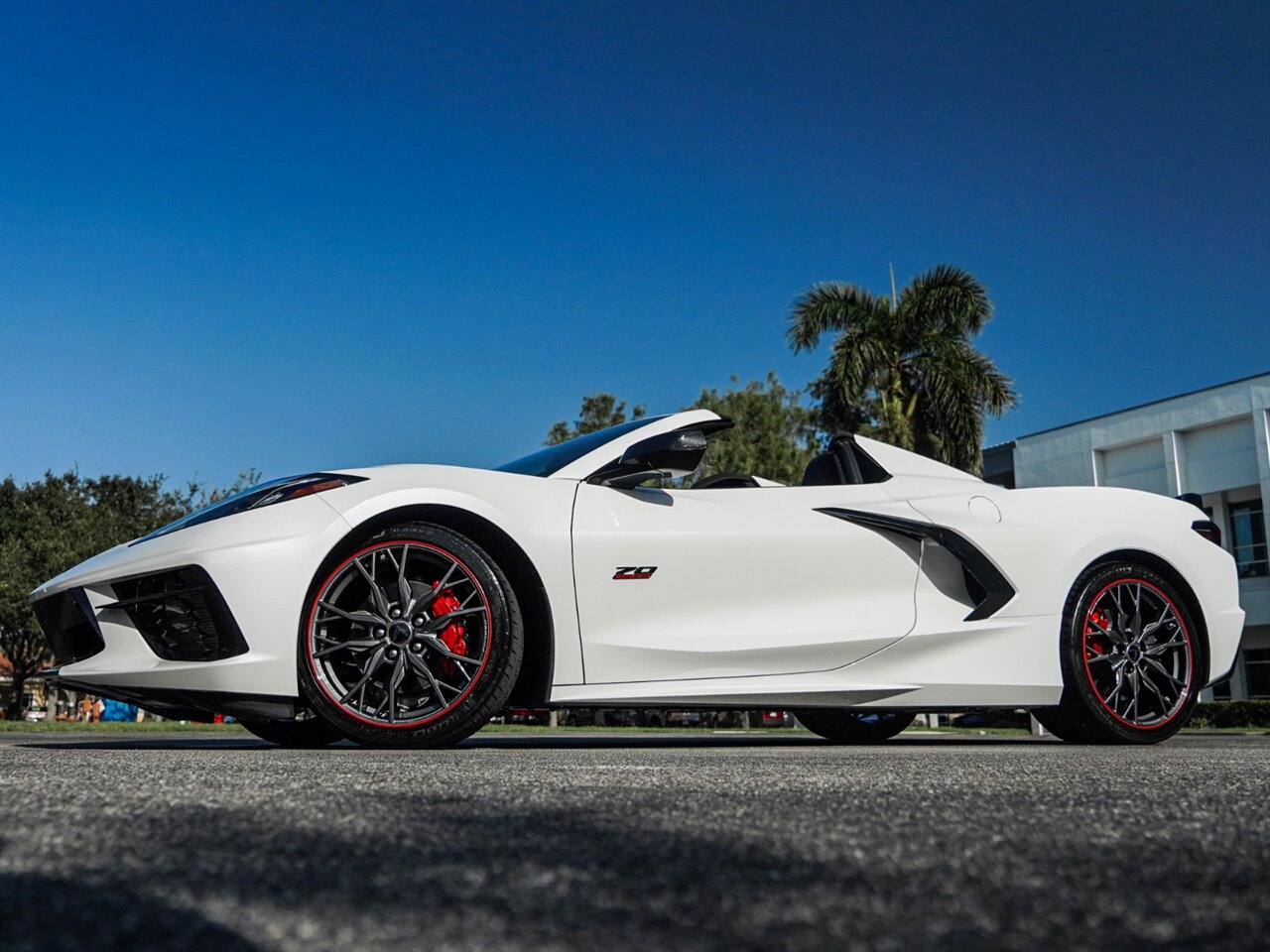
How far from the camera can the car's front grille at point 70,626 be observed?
162 inches

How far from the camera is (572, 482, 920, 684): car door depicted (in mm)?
4395

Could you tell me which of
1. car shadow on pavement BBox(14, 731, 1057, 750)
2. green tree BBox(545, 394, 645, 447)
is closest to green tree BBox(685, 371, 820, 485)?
green tree BBox(545, 394, 645, 447)

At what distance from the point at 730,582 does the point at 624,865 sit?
3.16 meters

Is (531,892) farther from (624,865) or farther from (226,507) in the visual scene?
(226,507)

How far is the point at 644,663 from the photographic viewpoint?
173 inches

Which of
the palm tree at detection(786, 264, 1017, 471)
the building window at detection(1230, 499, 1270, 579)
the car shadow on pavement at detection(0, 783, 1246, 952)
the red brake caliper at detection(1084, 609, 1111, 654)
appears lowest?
the car shadow on pavement at detection(0, 783, 1246, 952)

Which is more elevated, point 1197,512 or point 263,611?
point 1197,512

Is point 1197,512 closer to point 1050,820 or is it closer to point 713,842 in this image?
point 1050,820

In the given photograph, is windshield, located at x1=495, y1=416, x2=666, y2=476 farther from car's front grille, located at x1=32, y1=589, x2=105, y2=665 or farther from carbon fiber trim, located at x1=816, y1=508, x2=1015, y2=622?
car's front grille, located at x1=32, y1=589, x2=105, y2=665

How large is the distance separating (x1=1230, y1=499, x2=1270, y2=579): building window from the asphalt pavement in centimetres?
3468

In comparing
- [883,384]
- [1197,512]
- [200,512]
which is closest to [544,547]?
[200,512]

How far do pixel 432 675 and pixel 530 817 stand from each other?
7.62 feet

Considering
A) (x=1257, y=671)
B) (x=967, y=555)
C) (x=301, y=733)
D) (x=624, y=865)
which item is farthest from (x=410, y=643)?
(x=1257, y=671)

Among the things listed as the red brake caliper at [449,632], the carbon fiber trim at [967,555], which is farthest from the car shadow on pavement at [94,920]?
the carbon fiber trim at [967,555]
